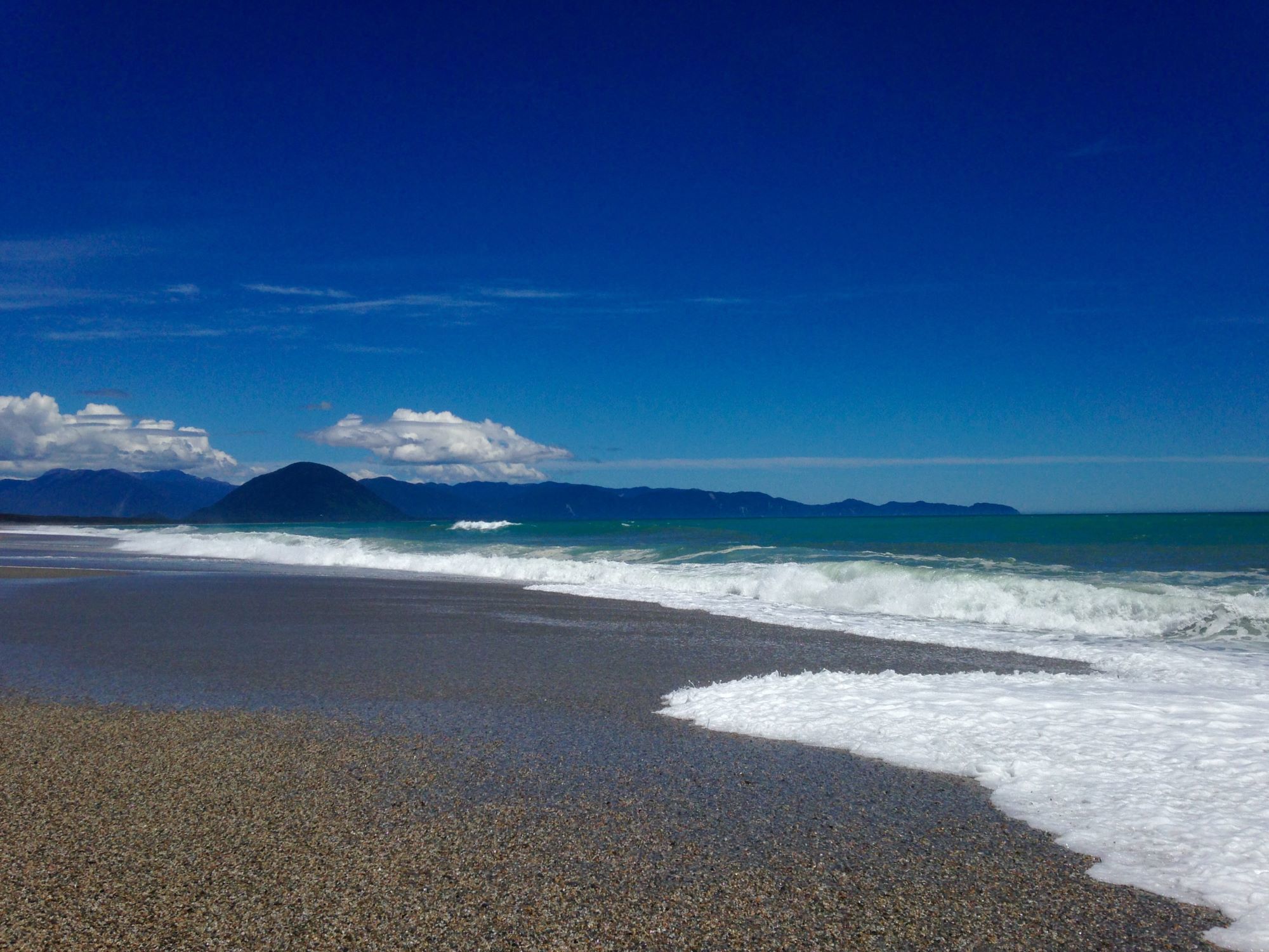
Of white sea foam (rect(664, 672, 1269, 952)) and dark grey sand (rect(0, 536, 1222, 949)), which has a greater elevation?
white sea foam (rect(664, 672, 1269, 952))

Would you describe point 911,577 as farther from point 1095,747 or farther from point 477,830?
point 477,830

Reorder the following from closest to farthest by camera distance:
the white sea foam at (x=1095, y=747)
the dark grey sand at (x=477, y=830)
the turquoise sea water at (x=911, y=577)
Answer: the dark grey sand at (x=477, y=830) → the white sea foam at (x=1095, y=747) → the turquoise sea water at (x=911, y=577)

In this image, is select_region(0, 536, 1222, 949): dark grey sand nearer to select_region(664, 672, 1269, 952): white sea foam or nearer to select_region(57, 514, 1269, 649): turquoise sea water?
select_region(664, 672, 1269, 952): white sea foam

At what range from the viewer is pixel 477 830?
14.8 ft

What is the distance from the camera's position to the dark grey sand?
11.4 ft

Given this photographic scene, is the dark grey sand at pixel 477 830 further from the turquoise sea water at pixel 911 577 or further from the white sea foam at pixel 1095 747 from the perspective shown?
the turquoise sea water at pixel 911 577

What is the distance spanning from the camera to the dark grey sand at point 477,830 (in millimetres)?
3477

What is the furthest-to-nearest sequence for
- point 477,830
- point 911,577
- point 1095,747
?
point 911,577
point 1095,747
point 477,830

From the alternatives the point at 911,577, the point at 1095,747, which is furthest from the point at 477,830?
the point at 911,577

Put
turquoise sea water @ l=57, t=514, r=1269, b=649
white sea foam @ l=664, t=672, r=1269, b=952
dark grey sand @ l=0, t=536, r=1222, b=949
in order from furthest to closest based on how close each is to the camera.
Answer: turquoise sea water @ l=57, t=514, r=1269, b=649
white sea foam @ l=664, t=672, r=1269, b=952
dark grey sand @ l=0, t=536, r=1222, b=949

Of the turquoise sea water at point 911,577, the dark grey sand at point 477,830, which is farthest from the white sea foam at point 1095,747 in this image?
the turquoise sea water at point 911,577

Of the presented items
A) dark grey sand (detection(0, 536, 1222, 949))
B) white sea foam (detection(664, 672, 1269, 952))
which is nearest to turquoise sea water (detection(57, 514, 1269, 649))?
white sea foam (detection(664, 672, 1269, 952))

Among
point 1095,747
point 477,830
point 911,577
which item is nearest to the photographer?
point 477,830

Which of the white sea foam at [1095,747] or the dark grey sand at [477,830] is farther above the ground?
the white sea foam at [1095,747]
